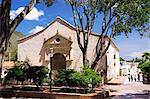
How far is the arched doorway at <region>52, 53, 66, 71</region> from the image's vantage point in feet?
100

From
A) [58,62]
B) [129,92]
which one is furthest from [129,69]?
[129,92]

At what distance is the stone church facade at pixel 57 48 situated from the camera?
2923 cm

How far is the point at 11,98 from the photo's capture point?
15.0 meters

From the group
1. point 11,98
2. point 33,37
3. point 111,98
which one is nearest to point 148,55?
point 33,37

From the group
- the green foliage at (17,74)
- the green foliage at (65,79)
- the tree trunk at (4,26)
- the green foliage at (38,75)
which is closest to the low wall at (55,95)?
the green foliage at (65,79)

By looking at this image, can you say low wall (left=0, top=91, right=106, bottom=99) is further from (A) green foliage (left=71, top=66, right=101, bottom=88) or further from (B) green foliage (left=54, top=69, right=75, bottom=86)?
(B) green foliage (left=54, top=69, right=75, bottom=86)

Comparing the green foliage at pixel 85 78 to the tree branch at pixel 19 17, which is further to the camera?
the green foliage at pixel 85 78

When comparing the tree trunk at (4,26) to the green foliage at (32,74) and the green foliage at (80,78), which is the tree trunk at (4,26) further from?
the green foliage at (32,74)

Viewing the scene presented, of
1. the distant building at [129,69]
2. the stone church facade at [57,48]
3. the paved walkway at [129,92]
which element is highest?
the stone church facade at [57,48]

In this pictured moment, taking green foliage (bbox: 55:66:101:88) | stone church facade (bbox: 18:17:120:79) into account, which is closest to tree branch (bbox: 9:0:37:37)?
green foliage (bbox: 55:66:101:88)

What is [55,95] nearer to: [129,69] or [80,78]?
[80,78]

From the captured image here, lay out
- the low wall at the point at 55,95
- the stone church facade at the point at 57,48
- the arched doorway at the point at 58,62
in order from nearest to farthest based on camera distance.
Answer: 1. the low wall at the point at 55,95
2. the stone church facade at the point at 57,48
3. the arched doorway at the point at 58,62

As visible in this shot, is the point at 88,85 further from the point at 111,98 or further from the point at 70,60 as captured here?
the point at 70,60

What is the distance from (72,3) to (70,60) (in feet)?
37.0
